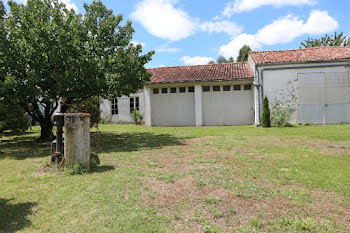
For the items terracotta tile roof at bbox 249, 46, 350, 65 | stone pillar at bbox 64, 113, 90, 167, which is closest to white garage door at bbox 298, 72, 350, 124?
terracotta tile roof at bbox 249, 46, 350, 65

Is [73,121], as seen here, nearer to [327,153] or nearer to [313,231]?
[313,231]

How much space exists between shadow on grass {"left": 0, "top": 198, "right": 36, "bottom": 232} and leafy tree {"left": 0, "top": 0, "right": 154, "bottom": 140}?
5330 millimetres

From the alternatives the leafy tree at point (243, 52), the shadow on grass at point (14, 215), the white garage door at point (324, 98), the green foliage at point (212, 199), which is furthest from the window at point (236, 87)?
the leafy tree at point (243, 52)

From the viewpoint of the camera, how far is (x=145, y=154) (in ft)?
23.8

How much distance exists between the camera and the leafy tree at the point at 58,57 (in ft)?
27.1

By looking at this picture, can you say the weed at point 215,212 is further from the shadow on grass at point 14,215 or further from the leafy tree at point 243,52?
the leafy tree at point 243,52

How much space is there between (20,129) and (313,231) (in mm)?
17492

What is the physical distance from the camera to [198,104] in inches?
664

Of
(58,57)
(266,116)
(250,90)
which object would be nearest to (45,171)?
(58,57)

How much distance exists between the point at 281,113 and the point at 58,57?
11.7m

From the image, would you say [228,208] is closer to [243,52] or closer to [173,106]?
[173,106]

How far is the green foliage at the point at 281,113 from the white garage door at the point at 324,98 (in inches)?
31.2

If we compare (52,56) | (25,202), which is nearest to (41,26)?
(52,56)

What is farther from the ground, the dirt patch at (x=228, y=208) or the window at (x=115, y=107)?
the window at (x=115, y=107)
